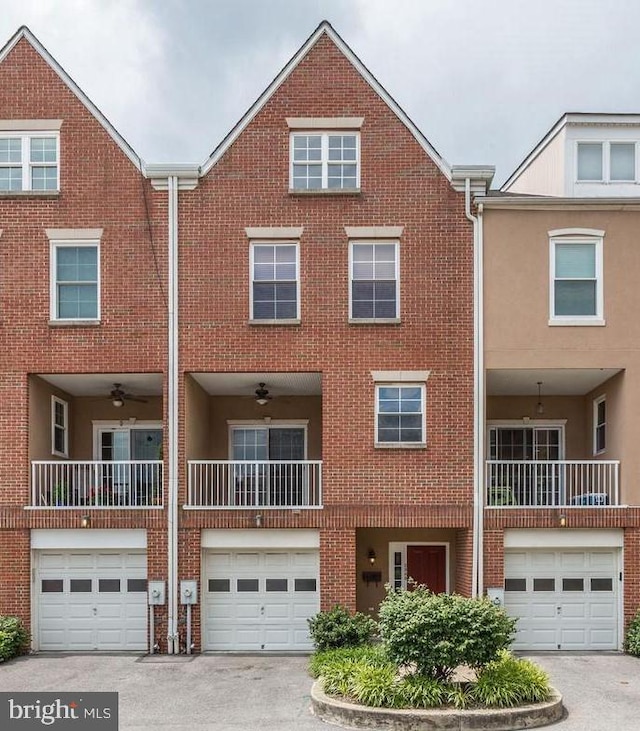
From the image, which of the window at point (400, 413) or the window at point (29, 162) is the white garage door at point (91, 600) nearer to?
the window at point (400, 413)

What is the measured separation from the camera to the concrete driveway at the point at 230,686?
50.0 ft

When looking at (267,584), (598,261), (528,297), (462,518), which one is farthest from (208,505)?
(598,261)

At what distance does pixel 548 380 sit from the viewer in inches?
902

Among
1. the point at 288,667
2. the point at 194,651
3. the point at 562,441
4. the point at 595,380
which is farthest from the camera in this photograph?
the point at 562,441

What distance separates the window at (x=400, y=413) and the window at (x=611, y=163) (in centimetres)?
686

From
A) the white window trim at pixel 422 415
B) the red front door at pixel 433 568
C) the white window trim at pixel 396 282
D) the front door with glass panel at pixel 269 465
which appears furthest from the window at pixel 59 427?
the red front door at pixel 433 568

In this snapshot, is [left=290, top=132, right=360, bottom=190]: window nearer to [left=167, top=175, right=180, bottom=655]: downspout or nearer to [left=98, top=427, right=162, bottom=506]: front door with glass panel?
[left=167, top=175, right=180, bottom=655]: downspout

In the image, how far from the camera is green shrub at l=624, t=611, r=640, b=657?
20.6 m

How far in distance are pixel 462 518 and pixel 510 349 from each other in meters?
3.86

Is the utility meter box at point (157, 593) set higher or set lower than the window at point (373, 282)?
lower

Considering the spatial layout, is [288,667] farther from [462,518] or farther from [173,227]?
[173,227]

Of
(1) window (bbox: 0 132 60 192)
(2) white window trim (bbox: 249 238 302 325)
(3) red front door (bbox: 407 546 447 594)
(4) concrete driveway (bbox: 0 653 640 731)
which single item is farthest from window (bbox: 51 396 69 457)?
(3) red front door (bbox: 407 546 447 594)

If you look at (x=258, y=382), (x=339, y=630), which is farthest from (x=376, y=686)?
(x=258, y=382)

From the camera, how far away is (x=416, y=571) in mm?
24141
